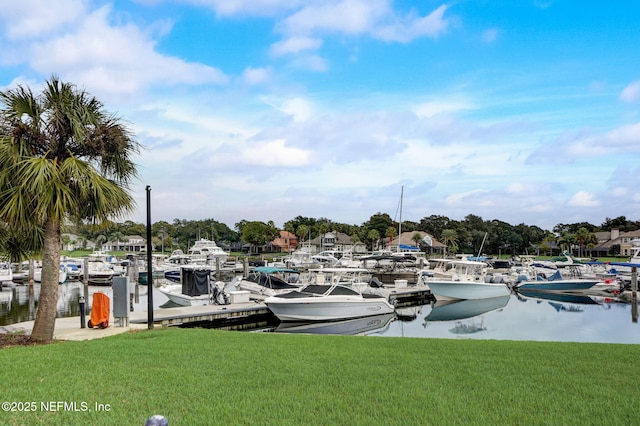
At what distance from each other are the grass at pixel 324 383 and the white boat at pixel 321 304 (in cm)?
1312

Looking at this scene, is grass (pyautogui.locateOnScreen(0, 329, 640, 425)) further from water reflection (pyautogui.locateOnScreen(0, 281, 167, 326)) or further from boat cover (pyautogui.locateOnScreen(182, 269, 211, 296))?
boat cover (pyautogui.locateOnScreen(182, 269, 211, 296))

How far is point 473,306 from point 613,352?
23.9 meters

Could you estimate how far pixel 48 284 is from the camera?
12.8m

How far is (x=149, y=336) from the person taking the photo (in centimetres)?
1345

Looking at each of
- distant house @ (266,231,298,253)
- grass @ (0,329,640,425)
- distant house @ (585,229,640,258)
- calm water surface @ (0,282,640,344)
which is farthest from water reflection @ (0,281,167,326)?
distant house @ (585,229,640,258)

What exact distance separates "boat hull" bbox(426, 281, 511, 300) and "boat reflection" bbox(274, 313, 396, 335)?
9130 mm

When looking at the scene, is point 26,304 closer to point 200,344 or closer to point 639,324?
point 200,344

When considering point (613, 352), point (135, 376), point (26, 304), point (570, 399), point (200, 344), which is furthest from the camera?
point (26, 304)

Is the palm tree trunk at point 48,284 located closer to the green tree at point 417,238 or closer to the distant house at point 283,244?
the green tree at point 417,238

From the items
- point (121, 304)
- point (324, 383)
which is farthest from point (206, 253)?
point (324, 383)

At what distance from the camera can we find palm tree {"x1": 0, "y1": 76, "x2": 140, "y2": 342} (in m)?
11.8

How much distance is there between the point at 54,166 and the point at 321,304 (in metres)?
15.5

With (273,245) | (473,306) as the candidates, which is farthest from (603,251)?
(473,306)

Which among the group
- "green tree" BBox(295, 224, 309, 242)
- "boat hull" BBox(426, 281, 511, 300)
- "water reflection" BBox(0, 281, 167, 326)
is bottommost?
"water reflection" BBox(0, 281, 167, 326)
